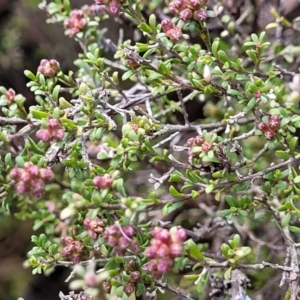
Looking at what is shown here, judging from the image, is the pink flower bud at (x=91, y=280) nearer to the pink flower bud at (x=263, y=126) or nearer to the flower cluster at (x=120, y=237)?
the flower cluster at (x=120, y=237)

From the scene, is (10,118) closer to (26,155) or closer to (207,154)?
(26,155)

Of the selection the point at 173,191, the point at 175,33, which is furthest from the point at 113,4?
the point at 173,191

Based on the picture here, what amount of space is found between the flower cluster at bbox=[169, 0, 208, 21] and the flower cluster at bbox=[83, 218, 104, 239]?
34cm

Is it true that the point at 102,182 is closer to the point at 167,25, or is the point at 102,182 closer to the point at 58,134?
the point at 58,134

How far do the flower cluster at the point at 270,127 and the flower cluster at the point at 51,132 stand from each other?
0.32m

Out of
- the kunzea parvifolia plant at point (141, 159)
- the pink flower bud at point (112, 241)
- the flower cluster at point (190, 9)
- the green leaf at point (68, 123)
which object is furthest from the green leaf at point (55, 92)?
the pink flower bud at point (112, 241)

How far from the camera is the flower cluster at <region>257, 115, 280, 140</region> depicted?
A: 0.78 m

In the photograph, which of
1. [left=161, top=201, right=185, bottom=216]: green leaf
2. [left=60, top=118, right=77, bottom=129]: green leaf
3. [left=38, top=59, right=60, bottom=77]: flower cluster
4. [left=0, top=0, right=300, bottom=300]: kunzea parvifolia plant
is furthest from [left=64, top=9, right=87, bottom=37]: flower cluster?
[left=161, top=201, right=185, bottom=216]: green leaf

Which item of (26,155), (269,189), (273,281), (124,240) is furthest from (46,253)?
(273,281)

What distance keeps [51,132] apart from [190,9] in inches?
11.2

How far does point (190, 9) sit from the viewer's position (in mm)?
749

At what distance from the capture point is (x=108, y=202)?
25.9 inches

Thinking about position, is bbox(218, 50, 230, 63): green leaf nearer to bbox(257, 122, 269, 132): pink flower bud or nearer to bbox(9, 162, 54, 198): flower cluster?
bbox(257, 122, 269, 132): pink flower bud

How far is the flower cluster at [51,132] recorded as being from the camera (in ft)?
2.20
